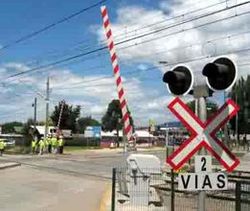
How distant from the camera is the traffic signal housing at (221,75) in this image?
26.8 ft

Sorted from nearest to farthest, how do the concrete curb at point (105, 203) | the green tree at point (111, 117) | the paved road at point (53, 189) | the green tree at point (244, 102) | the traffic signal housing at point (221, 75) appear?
1. the traffic signal housing at point (221, 75)
2. the concrete curb at point (105, 203)
3. the paved road at point (53, 189)
4. the green tree at point (244, 102)
5. the green tree at point (111, 117)

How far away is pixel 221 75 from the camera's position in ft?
26.9

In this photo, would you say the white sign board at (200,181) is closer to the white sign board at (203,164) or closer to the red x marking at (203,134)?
A: the white sign board at (203,164)

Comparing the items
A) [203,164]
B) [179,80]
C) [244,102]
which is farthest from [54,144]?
[203,164]

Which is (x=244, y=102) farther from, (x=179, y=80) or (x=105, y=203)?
(x=179, y=80)

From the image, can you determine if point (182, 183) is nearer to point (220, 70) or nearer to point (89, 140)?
point (220, 70)

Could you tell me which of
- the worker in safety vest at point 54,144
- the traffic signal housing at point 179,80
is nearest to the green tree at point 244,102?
the worker in safety vest at point 54,144

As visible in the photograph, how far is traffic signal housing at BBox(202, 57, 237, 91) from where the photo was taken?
816cm

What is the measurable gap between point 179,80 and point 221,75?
2.42 feet

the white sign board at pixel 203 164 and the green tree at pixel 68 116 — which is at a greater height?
the green tree at pixel 68 116

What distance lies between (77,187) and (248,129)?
91.4 meters

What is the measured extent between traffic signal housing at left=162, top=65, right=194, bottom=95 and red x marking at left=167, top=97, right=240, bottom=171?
1.19ft

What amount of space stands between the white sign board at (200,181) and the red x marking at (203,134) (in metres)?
0.19

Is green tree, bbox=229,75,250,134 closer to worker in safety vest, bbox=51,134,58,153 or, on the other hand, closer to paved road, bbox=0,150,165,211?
worker in safety vest, bbox=51,134,58,153
